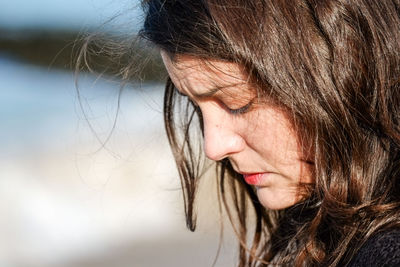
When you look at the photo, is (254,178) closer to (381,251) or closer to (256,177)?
(256,177)

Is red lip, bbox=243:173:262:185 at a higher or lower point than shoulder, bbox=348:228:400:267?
higher

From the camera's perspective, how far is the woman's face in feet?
4.56

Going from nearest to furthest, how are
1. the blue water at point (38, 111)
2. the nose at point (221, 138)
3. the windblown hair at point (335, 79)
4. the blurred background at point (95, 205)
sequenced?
the windblown hair at point (335, 79)
the nose at point (221, 138)
the blurred background at point (95, 205)
the blue water at point (38, 111)

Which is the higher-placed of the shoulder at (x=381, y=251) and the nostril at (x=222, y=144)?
the nostril at (x=222, y=144)

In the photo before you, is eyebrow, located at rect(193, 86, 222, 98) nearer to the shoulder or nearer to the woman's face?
the woman's face

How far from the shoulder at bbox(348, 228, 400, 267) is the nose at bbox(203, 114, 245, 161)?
1.17 feet

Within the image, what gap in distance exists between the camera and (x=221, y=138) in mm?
1473

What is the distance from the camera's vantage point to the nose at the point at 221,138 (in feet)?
4.81

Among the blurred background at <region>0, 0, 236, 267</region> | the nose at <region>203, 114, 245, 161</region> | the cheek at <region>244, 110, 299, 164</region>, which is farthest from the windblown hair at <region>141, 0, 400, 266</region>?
the blurred background at <region>0, 0, 236, 267</region>

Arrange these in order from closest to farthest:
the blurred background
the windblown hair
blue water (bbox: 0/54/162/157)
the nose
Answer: the windblown hair, the nose, the blurred background, blue water (bbox: 0/54/162/157)

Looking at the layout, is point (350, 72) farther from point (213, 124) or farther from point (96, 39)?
point (96, 39)

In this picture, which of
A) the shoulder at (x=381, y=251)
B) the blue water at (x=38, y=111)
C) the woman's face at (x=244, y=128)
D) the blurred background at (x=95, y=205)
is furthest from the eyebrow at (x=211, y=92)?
the blue water at (x=38, y=111)

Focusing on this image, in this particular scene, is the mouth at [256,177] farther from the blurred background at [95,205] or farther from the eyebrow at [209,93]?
the blurred background at [95,205]

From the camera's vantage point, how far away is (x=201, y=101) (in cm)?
146
